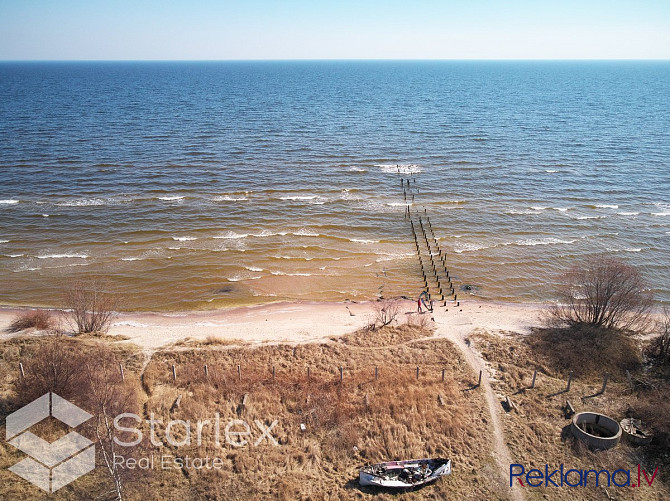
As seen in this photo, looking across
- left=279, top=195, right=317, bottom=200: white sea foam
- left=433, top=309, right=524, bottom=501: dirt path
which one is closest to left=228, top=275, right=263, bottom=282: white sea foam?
left=433, top=309, right=524, bottom=501: dirt path

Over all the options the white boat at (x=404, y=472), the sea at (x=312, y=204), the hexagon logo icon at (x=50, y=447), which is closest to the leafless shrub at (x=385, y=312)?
the sea at (x=312, y=204)

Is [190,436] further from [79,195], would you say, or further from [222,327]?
[79,195]

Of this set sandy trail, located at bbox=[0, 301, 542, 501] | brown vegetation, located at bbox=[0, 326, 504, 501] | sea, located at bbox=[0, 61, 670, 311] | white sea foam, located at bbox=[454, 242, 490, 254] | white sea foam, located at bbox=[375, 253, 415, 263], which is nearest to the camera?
brown vegetation, located at bbox=[0, 326, 504, 501]

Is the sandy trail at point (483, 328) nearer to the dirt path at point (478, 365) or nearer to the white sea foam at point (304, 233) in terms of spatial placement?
the dirt path at point (478, 365)

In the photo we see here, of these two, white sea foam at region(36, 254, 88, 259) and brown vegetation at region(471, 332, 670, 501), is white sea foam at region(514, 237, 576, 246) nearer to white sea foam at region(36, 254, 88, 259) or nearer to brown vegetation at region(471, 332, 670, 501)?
brown vegetation at region(471, 332, 670, 501)

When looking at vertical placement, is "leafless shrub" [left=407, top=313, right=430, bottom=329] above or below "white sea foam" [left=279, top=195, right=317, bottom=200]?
below
